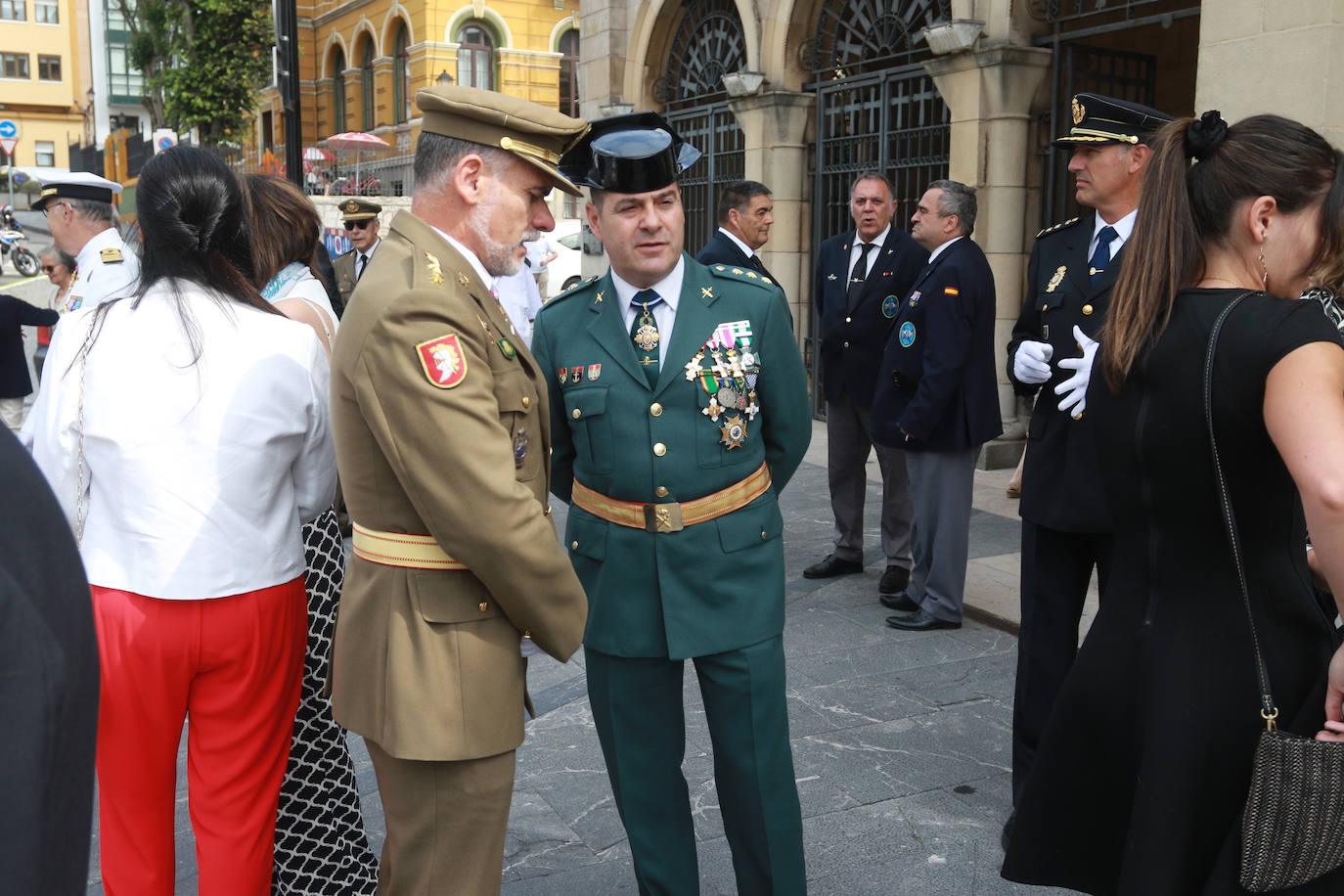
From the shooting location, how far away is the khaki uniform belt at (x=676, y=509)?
2.73 metres

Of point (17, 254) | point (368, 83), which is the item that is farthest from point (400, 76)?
point (17, 254)

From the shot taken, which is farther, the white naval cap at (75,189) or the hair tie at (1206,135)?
the white naval cap at (75,189)

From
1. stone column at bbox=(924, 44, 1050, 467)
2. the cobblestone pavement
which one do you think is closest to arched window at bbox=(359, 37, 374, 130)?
stone column at bbox=(924, 44, 1050, 467)

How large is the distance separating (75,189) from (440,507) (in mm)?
4768

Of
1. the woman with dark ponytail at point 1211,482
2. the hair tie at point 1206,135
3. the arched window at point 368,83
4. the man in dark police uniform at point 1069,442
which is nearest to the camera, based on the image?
the woman with dark ponytail at point 1211,482

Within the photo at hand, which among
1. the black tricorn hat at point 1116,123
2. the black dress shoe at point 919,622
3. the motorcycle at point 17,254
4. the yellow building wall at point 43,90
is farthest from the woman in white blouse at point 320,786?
the yellow building wall at point 43,90

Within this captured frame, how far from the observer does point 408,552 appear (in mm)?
2176

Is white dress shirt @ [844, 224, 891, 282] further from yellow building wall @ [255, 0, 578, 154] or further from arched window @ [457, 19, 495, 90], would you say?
arched window @ [457, 19, 495, 90]

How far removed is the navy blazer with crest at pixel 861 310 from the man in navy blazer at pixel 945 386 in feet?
1.53

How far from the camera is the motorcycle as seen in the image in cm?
3139

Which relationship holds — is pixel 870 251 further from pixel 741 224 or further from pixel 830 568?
pixel 830 568

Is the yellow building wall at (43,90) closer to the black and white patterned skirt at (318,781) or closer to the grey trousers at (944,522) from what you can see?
the grey trousers at (944,522)

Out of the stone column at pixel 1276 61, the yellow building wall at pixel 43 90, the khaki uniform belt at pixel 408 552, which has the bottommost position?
the khaki uniform belt at pixel 408 552

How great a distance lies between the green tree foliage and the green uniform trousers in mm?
34984
